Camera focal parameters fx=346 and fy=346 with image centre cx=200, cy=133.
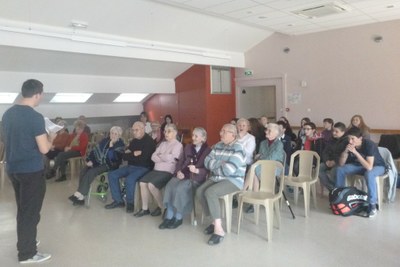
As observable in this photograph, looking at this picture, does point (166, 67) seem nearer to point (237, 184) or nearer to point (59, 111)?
point (59, 111)

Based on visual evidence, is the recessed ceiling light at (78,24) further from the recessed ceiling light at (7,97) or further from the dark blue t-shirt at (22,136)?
the dark blue t-shirt at (22,136)

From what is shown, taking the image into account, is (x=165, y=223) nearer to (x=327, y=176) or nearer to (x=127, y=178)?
(x=127, y=178)

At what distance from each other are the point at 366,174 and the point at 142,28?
13.2 feet

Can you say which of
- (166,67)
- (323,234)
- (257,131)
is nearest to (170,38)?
(166,67)

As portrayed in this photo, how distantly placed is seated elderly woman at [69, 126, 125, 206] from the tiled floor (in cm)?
38

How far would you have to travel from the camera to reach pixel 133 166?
14.0 feet

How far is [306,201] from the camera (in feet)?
12.3

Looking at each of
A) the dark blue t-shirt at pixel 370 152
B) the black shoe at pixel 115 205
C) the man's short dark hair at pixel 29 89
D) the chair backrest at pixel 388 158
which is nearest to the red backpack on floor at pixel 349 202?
the dark blue t-shirt at pixel 370 152

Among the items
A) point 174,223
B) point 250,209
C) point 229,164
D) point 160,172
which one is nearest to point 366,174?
point 250,209

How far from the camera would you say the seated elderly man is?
4082 mm

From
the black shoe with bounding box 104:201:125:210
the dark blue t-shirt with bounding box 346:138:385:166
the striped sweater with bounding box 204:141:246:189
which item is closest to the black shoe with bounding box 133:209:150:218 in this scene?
the black shoe with bounding box 104:201:125:210

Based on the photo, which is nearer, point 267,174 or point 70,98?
point 267,174

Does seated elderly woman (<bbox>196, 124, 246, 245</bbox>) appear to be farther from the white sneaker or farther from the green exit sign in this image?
the green exit sign

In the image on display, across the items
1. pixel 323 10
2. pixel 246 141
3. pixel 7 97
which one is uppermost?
pixel 323 10
